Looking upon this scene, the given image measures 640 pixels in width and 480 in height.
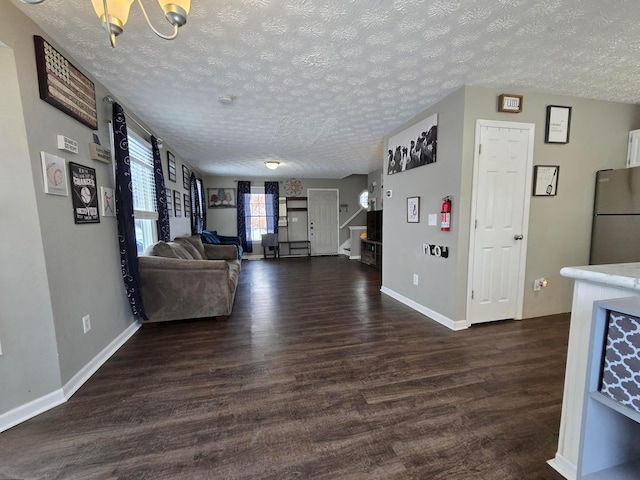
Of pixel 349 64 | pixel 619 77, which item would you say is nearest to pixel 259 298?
pixel 349 64

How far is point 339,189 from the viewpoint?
8.04 m

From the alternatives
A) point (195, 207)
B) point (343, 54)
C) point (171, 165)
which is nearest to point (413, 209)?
point (343, 54)

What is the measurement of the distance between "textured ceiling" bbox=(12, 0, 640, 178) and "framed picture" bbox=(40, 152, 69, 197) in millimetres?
805

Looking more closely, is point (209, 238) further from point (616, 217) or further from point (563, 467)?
point (616, 217)

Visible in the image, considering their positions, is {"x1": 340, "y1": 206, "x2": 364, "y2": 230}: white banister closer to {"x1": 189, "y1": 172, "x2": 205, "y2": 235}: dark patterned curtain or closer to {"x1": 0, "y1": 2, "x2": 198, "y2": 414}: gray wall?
{"x1": 189, "y1": 172, "x2": 205, "y2": 235}: dark patterned curtain

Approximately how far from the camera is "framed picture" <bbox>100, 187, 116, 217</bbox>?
2.16m

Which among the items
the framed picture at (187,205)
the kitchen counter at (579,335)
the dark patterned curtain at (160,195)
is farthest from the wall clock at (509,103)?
the framed picture at (187,205)

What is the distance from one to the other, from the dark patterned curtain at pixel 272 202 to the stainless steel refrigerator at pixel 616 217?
652cm

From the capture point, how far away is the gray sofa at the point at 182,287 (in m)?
2.68

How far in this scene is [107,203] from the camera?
2230 mm

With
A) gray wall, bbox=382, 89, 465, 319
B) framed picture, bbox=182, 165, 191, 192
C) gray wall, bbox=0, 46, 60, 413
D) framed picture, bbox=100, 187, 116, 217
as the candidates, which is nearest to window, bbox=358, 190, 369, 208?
gray wall, bbox=382, 89, 465, 319

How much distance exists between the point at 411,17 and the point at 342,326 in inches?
103

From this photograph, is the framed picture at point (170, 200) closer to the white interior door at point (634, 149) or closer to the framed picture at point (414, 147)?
the framed picture at point (414, 147)

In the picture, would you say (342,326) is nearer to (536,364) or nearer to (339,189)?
(536,364)
